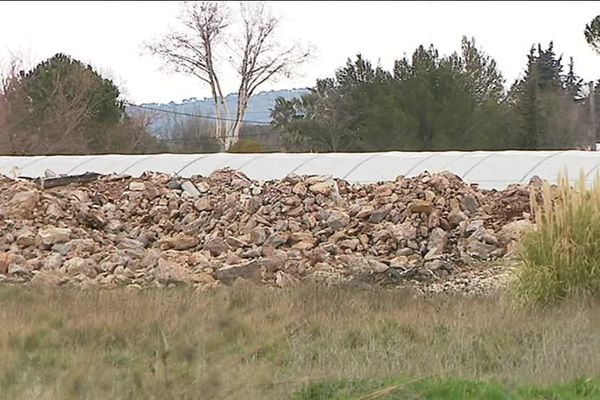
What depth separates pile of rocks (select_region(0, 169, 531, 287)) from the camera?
1125 centimetres

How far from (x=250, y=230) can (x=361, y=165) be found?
514cm

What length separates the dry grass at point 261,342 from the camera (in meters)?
4.67

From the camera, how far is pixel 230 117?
42250 mm

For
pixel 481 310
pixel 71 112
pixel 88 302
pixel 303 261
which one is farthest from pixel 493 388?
pixel 71 112

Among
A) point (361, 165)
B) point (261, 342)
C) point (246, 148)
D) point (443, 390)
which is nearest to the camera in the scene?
point (443, 390)

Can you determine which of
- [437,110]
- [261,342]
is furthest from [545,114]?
[261,342]

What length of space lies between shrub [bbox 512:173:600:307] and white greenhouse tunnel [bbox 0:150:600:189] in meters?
6.73

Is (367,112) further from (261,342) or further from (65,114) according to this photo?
(261,342)

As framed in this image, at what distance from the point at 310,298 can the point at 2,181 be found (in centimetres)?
898

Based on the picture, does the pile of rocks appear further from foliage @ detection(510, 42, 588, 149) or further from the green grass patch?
foliage @ detection(510, 42, 588, 149)

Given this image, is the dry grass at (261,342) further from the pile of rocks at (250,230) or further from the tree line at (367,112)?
the tree line at (367,112)

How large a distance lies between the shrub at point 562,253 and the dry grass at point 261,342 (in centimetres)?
31

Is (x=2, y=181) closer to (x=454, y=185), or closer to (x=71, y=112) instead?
(x=454, y=185)

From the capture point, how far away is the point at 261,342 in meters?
6.40
